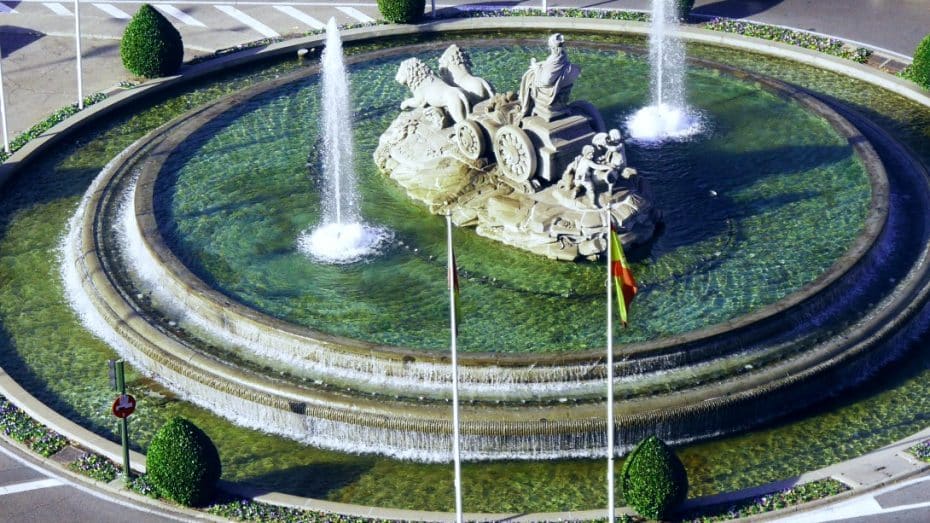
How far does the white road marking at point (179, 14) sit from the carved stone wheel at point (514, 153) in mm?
A: 18999

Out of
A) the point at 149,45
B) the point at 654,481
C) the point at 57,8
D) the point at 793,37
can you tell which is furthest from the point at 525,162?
the point at 57,8

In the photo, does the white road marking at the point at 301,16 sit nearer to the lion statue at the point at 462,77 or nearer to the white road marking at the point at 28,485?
the lion statue at the point at 462,77

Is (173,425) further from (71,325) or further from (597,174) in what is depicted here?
(597,174)

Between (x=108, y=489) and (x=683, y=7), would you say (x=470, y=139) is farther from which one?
(x=683, y=7)

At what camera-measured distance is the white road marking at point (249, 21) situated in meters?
53.8

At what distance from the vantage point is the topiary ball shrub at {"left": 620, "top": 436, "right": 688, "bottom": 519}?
1142 inches

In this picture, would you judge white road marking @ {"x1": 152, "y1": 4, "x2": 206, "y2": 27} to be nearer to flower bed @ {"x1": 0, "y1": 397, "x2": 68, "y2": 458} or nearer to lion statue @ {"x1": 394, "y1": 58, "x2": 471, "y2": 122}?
lion statue @ {"x1": 394, "y1": 58, "x2": 471, "y2": 122}

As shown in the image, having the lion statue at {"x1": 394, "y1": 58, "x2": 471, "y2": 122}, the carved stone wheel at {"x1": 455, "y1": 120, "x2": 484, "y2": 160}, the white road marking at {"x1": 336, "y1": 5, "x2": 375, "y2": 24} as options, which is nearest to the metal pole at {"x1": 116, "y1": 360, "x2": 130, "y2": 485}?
the carved stone wheel at {"x1": 455, "y1": 120, "x2": 484, "y2": 160}

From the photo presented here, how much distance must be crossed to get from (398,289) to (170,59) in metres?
16.2

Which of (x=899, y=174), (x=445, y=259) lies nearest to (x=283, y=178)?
(x=445, y=259)

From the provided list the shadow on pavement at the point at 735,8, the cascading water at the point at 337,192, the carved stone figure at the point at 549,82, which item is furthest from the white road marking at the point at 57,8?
the carved stone figure at the point at 549,82

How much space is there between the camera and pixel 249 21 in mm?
54812

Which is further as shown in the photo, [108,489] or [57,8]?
[57,8]

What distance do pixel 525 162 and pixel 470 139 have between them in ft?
6.46
